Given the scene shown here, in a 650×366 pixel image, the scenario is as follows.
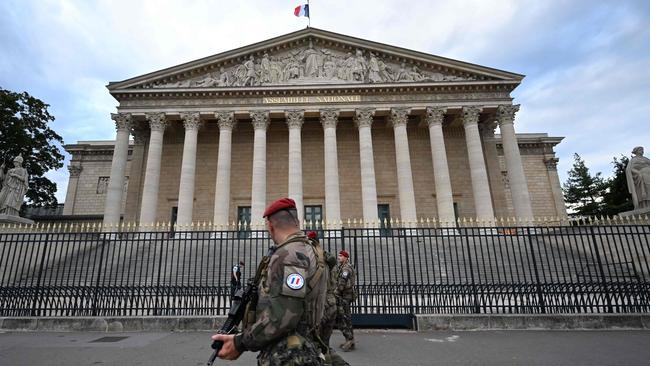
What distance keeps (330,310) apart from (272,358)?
179 cm

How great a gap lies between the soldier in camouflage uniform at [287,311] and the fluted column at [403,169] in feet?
62.5

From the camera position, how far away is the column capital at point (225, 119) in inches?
915

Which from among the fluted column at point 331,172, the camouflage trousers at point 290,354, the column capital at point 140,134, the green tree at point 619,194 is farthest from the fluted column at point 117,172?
the green tree at point 619,194

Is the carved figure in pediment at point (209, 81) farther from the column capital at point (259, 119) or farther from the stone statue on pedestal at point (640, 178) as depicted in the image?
the stone statue on pedestal at point (640, 178)

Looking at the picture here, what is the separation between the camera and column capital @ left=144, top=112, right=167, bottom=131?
76.0 ft

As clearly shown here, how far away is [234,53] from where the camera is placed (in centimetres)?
2430

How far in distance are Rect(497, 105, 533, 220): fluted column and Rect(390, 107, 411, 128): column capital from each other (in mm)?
6101

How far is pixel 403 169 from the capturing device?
879 inches

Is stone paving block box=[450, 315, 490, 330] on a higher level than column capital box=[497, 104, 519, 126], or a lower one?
lower

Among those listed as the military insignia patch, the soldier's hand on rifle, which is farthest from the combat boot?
the military insignia patch

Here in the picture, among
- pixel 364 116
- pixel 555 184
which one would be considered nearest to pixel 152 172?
pixel 364 116

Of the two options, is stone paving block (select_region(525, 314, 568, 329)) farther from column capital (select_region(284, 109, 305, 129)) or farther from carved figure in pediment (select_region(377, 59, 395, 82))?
carved figure in pediment (select_region(377, 59, 395, 82))

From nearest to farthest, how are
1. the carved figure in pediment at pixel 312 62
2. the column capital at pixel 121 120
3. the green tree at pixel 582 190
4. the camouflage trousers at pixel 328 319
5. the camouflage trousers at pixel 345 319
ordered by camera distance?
the camouflage trousers at pixel 328 319 → the camouflage trousers at pixel 345 319 → the column capital at pixel 121 120 → the carved figure in pediment at pixel 312 62 → the green tree at pixel 582 190

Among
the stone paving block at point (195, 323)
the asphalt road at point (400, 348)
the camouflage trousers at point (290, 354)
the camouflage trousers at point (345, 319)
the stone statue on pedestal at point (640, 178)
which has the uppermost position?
the stone statue on pedestal at point (640, 178)
